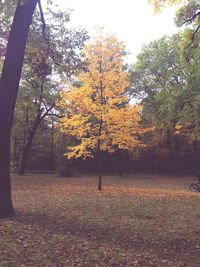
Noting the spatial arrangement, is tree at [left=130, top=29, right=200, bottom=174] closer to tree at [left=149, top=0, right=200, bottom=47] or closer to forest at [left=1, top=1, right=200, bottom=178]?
forest at [left=1, top=1, right=200, bottom=178]

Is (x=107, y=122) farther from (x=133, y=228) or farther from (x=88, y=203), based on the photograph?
(x=133, y=228)

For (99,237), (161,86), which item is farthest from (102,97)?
(161,86)

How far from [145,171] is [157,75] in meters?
12.8

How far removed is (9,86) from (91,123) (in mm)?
11510

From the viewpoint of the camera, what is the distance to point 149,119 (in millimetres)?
44312


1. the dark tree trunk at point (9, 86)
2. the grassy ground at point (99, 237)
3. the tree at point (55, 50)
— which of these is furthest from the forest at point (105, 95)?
the grassy ground at point (99, 237)

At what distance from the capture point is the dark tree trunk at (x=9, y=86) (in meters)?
10.2

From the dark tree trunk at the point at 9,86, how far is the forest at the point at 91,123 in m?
0.03

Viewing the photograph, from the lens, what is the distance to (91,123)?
21.5 meters

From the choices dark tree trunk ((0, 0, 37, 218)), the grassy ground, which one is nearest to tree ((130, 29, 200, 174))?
the grassy ground

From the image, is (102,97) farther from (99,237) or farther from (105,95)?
(99,237)

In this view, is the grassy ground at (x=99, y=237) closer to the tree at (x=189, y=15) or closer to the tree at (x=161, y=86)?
the tree at (x=189, y=15)

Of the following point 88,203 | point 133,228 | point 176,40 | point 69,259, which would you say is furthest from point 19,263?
point 176,40

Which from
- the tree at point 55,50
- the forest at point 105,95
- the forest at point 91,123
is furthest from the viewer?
the forest at point 105,95
